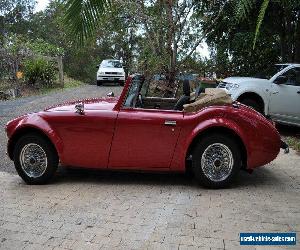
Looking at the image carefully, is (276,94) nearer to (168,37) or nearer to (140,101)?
→ (168,37)

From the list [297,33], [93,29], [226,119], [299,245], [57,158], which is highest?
[297,33]

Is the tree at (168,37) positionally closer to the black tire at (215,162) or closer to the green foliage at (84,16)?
the black tire at (215,162)

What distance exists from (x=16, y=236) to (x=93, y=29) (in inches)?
112

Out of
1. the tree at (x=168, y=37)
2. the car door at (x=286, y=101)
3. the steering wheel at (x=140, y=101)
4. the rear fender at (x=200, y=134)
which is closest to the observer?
the rear fender at (x=200, y=134)

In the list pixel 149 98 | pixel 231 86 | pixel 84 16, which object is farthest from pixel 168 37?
pixel 84 16

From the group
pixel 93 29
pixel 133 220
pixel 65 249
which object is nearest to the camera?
pixel 93 29

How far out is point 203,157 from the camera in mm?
5355

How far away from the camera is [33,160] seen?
18.2 feet

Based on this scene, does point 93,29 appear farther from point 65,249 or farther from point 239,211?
point 239,211

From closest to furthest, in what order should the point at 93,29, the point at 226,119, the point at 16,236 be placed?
the point at 93,29 < the point at 16,236 < the point at 226,119

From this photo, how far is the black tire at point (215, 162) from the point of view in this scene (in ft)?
17.5

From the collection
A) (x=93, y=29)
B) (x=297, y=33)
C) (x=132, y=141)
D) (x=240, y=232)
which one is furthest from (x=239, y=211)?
(x=297, y=33)

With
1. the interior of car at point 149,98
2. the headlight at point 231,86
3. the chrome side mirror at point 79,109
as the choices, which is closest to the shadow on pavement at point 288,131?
the headlight at point 231,86

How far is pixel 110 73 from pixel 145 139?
18.1m
